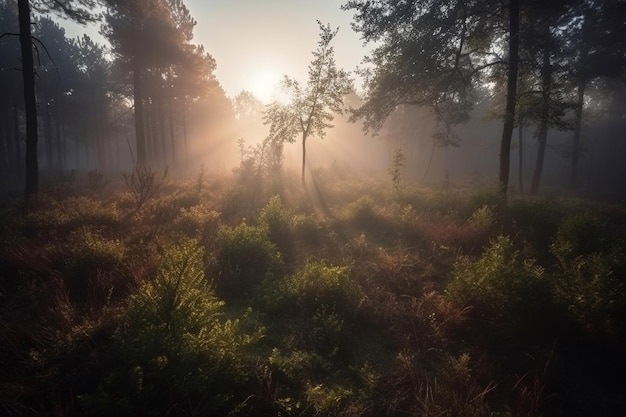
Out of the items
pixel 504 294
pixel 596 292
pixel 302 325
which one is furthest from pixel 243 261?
pixel 596 292

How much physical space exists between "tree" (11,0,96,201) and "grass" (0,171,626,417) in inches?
163

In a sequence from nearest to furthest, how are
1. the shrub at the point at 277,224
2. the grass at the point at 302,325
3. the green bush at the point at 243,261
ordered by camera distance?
the grass at the point at 302,325 < the green bush at the point at 243,261 < the shrub at the point at 277,224

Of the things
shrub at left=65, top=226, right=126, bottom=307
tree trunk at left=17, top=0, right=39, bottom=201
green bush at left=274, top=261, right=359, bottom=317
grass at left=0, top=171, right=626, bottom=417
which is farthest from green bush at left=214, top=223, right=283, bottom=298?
tree trunk at left=17, top=0, right=39, bottom=201

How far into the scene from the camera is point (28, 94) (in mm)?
11828

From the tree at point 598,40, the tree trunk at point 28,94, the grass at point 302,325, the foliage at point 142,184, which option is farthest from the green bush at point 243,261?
the tree at point 598,40

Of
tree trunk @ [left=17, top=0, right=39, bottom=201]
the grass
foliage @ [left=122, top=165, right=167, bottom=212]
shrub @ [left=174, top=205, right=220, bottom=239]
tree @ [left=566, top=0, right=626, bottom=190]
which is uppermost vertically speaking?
tree @ [left=566, top=0, right=626, bottom=190]

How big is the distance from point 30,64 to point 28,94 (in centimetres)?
106

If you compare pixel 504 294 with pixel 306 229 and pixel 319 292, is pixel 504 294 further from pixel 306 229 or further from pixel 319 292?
pixel 306 229

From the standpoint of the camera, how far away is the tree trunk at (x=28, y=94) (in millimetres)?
11422

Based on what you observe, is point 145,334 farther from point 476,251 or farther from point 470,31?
point 470,31

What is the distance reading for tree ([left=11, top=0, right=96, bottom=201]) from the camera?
37.6 ft

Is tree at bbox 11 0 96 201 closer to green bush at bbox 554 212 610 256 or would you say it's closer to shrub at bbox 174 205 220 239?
shrub at bbox 174 205 220 239

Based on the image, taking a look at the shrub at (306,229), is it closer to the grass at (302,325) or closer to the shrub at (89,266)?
the grass at (302,325)

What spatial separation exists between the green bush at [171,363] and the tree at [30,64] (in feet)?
37.3
